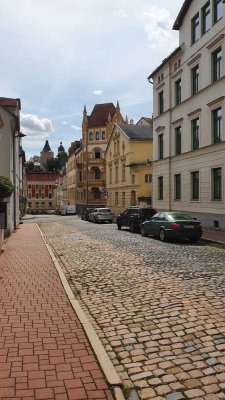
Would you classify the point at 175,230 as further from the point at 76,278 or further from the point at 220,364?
the point at 220,364

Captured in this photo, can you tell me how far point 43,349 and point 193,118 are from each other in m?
23.5

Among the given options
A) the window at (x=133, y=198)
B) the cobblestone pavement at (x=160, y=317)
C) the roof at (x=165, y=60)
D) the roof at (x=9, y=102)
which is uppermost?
the roof at (x=165, y=60)

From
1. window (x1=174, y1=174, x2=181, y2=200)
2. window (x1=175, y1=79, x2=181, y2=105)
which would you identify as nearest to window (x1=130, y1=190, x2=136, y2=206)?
window (x1=174, y1=174, x2=181, y2=200)

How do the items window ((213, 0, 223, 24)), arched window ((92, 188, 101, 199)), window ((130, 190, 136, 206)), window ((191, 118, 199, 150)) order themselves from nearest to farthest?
window ((213, 0, 223, 24))
window ((191, 118, 199, 150))
window ((130, 190, 136, 206))
arched window ((92, 188, 101, 199))

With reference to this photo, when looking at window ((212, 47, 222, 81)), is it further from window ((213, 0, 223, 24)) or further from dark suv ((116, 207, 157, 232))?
dark suv ((116, 207, 157, 232))

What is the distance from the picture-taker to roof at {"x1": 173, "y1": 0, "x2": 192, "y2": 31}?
27.6m

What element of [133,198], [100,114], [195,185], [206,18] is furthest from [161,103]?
[100,114]

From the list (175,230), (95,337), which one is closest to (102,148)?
(175,230)

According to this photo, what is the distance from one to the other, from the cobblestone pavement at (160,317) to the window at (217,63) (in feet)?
46.1

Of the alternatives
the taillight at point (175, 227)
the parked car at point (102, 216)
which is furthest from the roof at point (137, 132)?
the taillight at point (175, 227)

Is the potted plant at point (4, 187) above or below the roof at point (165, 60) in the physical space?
below

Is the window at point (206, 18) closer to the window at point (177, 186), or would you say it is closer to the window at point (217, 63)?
the window at point (217, 63)

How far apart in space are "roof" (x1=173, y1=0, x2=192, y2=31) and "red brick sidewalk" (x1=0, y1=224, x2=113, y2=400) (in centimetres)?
2431

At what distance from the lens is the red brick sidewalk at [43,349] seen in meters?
4.07
